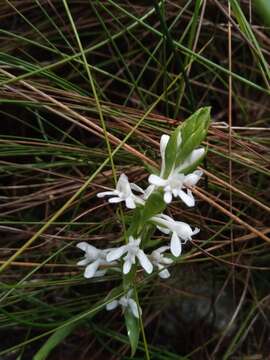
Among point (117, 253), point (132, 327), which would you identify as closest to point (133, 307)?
point (132, 327)

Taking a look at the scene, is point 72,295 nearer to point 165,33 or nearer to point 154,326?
point 154,326

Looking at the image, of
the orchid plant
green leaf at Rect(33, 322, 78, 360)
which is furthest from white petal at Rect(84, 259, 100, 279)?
green leaf at Rect(33, 322, 78, 360)

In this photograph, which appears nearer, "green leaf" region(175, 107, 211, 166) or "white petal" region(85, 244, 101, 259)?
"green leaf" region(175, 107, 211, 166)

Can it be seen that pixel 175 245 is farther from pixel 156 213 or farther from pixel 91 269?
pixel 91 269

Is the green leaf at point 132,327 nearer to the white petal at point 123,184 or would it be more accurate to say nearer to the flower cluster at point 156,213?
the flower cluster at point 156,213

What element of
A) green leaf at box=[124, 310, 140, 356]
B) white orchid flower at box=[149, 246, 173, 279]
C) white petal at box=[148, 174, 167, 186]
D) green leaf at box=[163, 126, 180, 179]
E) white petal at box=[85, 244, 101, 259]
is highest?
green leaf at box=[163, 126, 180, 179]

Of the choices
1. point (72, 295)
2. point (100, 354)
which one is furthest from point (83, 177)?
point (100, 354)

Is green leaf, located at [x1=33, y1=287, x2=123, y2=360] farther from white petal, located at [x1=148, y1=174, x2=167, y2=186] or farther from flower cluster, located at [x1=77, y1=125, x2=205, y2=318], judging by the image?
white petal, located at [x1=148, y1=174, x2=167, y2=186]
